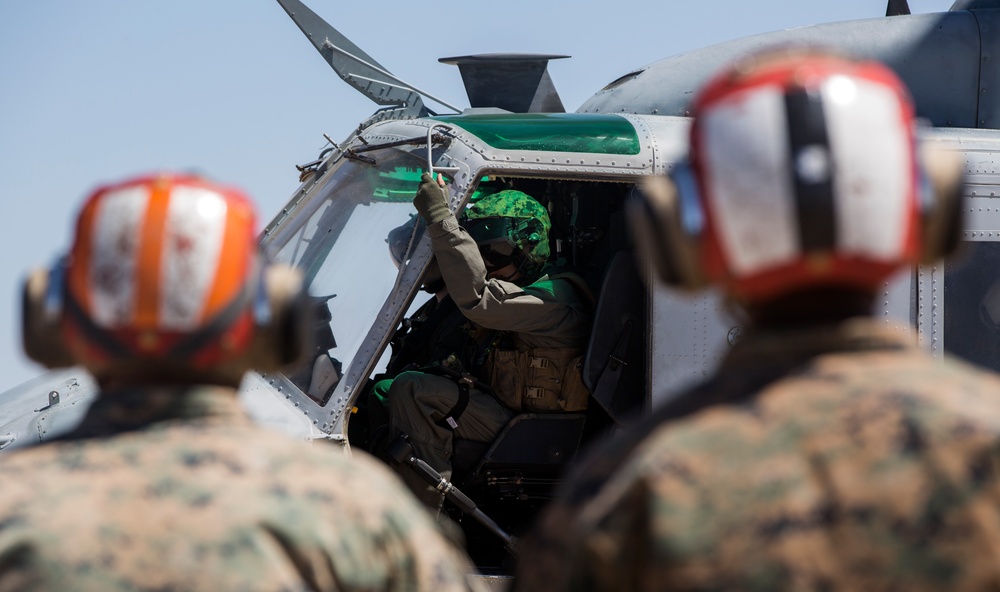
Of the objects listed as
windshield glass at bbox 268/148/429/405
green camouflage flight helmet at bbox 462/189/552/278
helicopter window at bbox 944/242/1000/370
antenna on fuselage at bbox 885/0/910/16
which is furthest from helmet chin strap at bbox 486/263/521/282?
antenna on fuselage at bbox 885/0/910/16

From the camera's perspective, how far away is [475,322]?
17.7ft

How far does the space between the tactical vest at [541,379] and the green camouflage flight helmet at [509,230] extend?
1.11 feet

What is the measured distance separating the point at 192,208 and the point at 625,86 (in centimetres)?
487

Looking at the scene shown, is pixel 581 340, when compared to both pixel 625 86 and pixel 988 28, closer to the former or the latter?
pixel 625 86

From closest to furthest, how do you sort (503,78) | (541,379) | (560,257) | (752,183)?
(752,183), (541,379), (560,257), (503,78)

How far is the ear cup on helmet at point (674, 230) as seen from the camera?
1.76 m


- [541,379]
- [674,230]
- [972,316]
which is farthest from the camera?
[541,379]

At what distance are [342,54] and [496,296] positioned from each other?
232cm

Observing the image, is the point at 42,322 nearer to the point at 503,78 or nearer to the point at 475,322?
the point at 475,322

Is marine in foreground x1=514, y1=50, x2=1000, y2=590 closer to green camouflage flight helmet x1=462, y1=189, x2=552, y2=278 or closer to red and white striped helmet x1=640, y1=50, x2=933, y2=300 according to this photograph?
red and white striped helmet x1=640, y1=50, x2=933, y2=300

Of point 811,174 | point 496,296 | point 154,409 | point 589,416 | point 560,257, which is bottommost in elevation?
point 589,416

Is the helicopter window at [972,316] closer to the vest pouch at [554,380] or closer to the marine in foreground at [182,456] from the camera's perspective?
the vest pouch at [554,380]

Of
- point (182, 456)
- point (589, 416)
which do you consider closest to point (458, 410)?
point (589, 416)

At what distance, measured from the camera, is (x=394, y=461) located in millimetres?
5270
